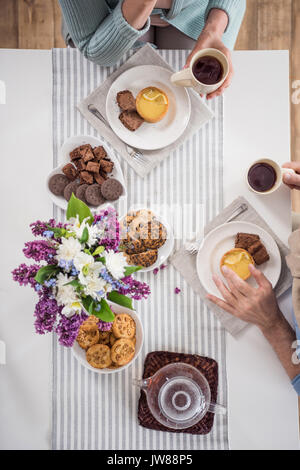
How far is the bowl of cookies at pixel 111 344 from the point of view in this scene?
103cm

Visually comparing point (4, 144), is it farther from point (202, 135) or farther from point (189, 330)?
point (189, 330)

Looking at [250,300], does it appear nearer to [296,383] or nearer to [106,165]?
[296,383]

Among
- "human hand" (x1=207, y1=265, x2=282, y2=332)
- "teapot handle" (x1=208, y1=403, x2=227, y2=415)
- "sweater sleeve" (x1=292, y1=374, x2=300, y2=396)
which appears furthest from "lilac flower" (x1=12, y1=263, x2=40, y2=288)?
"sweater sleeve" (x1=292, y1=374, x2=300, y2=396)

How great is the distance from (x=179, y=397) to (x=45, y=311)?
0.49 metres

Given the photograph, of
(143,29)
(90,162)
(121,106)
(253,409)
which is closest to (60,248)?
(90,162)

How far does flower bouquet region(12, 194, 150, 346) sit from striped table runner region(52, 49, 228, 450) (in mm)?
355

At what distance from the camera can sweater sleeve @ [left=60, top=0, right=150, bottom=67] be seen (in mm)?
1014

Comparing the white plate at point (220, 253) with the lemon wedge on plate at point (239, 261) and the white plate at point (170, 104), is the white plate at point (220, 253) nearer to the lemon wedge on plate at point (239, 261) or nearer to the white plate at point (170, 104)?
the lemon wedge on plate at point (239, 261)

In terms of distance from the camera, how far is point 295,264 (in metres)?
1.01

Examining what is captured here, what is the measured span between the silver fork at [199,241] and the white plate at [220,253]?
0.07 ft

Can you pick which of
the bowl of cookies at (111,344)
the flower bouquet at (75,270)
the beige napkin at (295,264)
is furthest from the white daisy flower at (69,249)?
the beige napkin at (295,264)

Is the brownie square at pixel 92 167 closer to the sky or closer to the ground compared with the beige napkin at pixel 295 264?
closer to the sky

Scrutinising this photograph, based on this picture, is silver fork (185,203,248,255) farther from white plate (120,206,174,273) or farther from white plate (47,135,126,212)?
white plate (47,135,126,212)

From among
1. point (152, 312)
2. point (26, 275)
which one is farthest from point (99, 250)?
point (152, 312)
